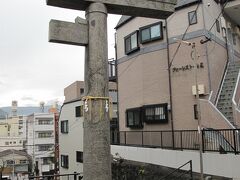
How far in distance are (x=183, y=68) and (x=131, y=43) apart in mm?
4445

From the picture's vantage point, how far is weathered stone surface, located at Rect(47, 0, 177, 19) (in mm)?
4828

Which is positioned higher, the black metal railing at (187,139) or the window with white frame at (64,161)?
the black metal railing at (187,139)

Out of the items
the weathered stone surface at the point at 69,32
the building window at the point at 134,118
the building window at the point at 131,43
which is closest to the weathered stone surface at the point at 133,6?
the weathered stone surface at the point at 69,32

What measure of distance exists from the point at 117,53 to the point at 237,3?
776 centimetres

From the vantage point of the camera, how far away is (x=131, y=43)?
1739 cm

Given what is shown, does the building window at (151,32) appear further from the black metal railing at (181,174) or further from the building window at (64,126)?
the building window at (64,126)

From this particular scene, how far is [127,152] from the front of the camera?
611 inches

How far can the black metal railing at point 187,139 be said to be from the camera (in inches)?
398

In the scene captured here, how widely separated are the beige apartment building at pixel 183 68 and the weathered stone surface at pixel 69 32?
8243 millimetres

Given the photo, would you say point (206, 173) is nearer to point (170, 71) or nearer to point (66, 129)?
point (170, 71)

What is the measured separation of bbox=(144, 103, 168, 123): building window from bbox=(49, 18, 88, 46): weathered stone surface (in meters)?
10.4

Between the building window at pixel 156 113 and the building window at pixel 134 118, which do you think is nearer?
the building window at pixel 156 113

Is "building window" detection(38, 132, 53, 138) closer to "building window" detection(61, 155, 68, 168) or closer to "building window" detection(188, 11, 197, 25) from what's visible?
"building window" detection(61, 155, 68, 168)

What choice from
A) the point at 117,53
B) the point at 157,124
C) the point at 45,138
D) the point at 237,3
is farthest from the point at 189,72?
the point at 45,138
